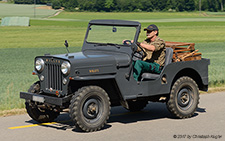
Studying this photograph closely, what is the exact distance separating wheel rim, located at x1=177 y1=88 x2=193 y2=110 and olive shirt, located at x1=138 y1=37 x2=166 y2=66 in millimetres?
684

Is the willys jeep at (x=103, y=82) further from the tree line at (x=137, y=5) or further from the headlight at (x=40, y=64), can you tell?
the tree line at (x=137, y=5)

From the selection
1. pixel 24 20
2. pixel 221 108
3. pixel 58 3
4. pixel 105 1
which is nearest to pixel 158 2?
pixel 105 1

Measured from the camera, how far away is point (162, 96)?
8797mm

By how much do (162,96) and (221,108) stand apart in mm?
1693

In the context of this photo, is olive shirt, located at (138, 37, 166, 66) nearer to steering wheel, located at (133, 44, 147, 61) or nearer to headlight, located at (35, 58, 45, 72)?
steering wheel, located at (133, 44, 147, 61)

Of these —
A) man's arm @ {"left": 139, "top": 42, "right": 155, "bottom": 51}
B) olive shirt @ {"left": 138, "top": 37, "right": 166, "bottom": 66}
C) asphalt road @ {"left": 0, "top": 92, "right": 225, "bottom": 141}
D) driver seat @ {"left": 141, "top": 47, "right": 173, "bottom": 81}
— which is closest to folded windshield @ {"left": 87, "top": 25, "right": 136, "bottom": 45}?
man's arm @ {"left": 139, "top": 42, "right": 155, "bottom": 51}

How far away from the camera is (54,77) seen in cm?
780

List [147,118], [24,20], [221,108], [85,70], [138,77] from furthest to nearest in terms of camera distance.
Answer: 1. [24,20]
2. [221,108]
3. [147,118]
4. [138,77]
5. [85,70]

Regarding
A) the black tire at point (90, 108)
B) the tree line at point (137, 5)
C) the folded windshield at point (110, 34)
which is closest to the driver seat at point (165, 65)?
the folded windshield at point (110, 34)

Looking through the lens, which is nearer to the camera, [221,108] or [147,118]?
[147,118]

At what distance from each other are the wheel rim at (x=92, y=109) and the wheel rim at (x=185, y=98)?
5.95 ft

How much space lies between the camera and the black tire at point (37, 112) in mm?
8172

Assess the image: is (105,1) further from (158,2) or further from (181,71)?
(181,71)

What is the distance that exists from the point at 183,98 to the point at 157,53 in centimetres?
102
